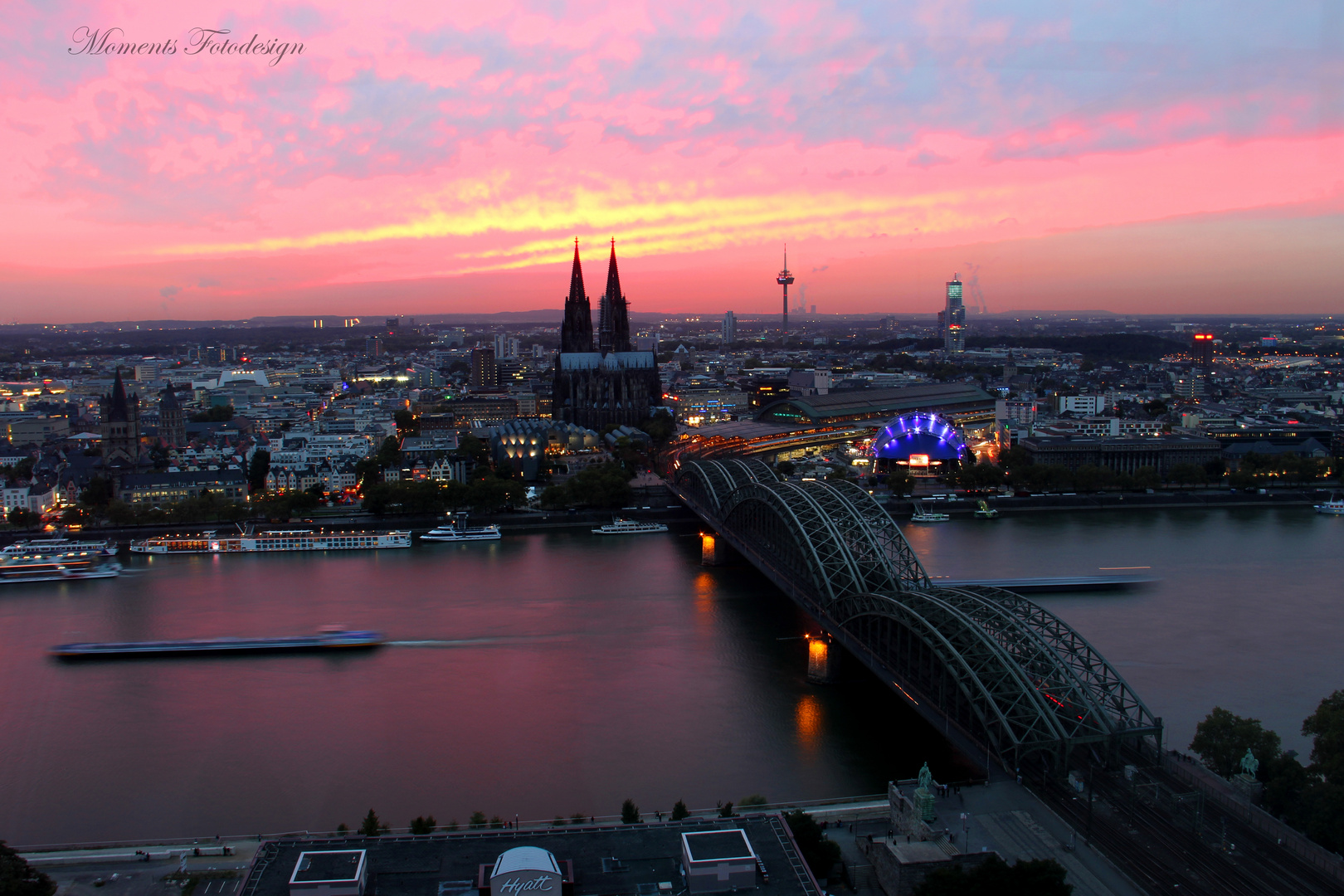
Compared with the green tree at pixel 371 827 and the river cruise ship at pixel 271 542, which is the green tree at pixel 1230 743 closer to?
the green tree at pixel 371 827

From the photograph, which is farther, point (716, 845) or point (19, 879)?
point (19, 879)

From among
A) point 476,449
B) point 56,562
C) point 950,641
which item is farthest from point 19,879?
point 476,449

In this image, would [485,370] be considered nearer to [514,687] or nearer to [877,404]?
[877,404]

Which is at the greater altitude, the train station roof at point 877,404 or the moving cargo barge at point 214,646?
the train station roof at point 877,404

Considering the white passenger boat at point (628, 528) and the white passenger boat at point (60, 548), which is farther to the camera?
the white passenger boat at point (628, 528)

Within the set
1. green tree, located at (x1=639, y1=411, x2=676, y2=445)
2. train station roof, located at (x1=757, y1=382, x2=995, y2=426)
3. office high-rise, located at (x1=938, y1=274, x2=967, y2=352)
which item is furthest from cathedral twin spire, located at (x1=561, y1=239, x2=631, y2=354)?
office high-rise, located at (x1=938, y1=274, x2=967, y2=352)

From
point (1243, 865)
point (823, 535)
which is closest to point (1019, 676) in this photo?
point (1243, 865)

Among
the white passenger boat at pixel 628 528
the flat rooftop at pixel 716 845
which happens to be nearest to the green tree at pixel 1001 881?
the flat rooftop at pixel 716 845

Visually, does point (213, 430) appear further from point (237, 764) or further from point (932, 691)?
point (932, 691)
